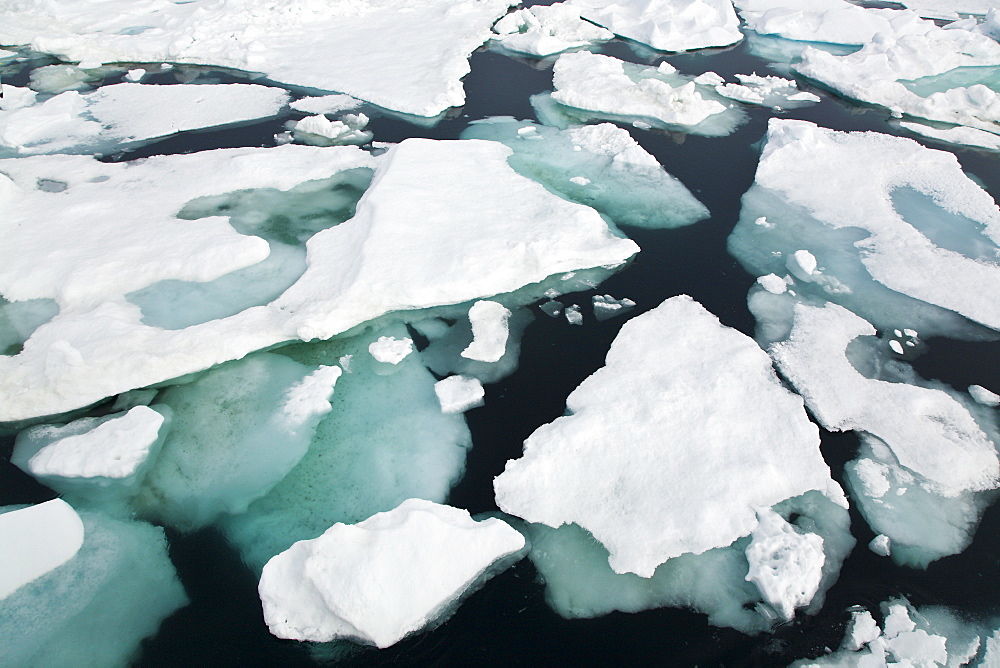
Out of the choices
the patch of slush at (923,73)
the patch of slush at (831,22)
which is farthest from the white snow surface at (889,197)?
the patch of slush at (831,22)

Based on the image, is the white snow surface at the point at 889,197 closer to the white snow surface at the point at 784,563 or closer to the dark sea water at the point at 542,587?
the dark sea water at the point at 542,587

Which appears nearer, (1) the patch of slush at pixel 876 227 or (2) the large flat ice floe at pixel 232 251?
(2) the large flat ice floe at pixel 232 251

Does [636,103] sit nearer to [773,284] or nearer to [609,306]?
[773,284]

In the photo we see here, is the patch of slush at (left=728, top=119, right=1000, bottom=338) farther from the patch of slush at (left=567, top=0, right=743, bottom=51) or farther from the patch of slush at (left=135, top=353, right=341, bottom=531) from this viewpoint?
the patch of slush at (left=135, top=353, right=341, bottom=531)

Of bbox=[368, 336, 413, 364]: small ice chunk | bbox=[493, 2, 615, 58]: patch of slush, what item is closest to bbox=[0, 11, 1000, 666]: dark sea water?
bbox=[368, 336, 413, 364]: small ice chunk

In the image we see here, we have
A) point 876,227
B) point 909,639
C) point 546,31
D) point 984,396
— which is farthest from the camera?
point 546,31

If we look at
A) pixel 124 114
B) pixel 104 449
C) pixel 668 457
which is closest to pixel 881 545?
pixel 668 457
